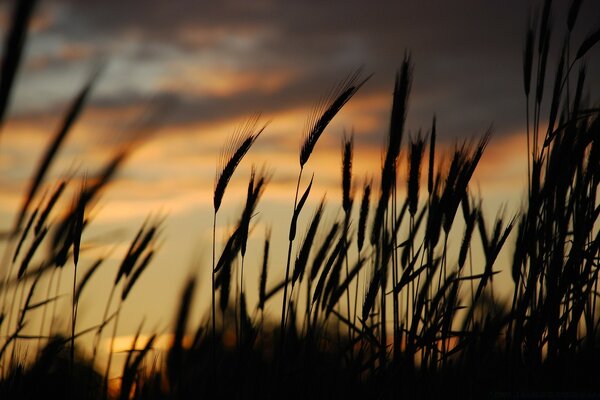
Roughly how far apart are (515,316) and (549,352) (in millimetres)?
149

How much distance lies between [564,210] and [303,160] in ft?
2.94

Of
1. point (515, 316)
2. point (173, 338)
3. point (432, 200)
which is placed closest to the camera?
point (173, 338)

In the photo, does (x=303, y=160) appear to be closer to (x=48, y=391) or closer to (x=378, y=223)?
(x=378, y=223)

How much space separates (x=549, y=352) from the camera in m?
2.25

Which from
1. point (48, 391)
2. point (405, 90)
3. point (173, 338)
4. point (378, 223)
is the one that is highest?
point (405, 90)

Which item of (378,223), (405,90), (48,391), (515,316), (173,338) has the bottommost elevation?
(48,391)

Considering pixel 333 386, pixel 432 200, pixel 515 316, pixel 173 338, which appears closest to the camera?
pixel 173 338

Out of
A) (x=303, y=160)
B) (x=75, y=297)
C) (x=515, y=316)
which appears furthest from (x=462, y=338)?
(x=75, y=297)

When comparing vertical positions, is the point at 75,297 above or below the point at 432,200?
below

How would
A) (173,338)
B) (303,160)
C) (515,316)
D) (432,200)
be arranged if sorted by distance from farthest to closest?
(432,200) < (515,316) < (303,160) < (173,338)

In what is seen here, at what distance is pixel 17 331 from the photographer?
2355mm

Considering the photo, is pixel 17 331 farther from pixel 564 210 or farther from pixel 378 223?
pixel 564 210

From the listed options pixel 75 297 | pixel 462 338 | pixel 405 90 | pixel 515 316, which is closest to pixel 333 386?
pixel 462 338

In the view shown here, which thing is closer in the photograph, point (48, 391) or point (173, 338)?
point (173, 338)
